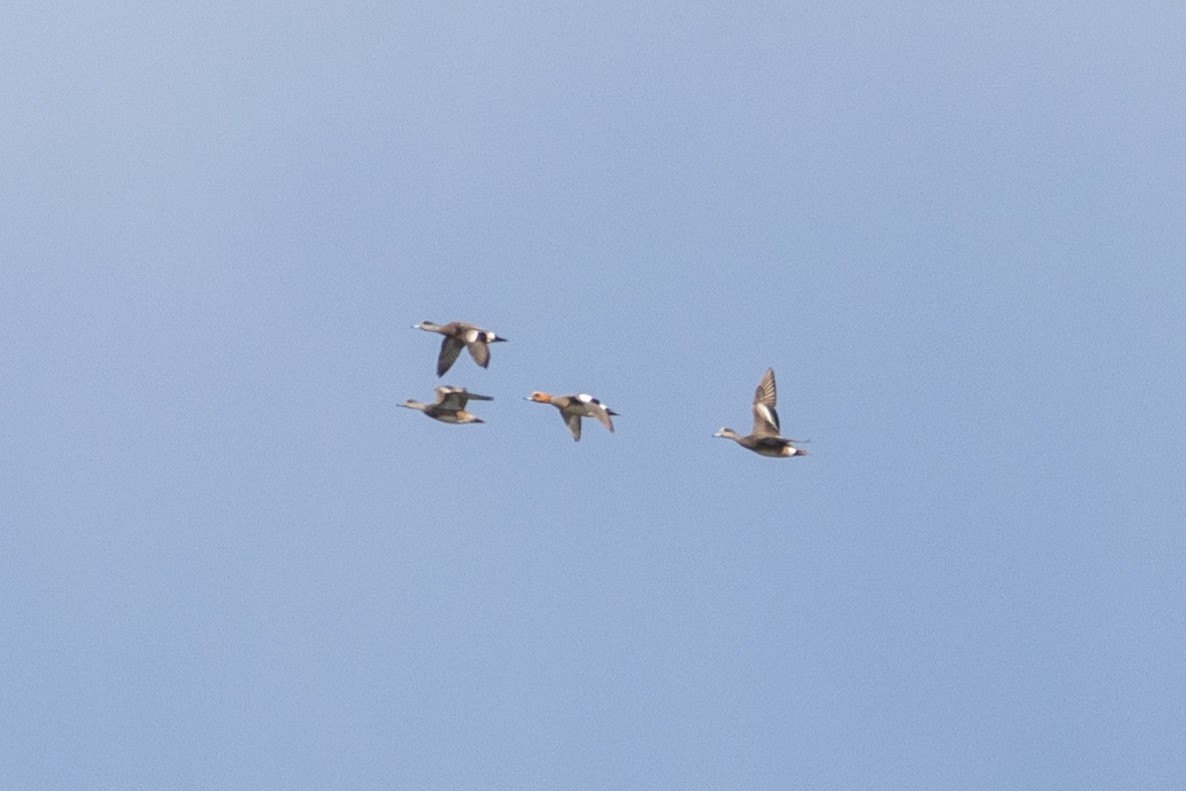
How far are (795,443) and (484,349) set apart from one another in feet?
30.2

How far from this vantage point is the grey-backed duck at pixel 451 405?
238 ft

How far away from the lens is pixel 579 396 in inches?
2810

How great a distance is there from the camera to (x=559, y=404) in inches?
2837

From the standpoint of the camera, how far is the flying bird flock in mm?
68688

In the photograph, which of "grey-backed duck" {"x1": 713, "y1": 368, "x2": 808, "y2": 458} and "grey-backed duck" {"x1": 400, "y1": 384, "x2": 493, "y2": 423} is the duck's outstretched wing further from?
"grey-backed duck" {"x1": 400, "y1": 384, "x2": 493, "y2": 423}

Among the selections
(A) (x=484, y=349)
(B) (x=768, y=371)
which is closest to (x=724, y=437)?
(B) (x=768, y=371)

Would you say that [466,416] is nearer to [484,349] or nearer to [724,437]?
[484,349]

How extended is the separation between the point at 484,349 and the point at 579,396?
9.83ft

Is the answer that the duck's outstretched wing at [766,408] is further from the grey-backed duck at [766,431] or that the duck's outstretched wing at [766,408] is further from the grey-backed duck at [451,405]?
the grey-backed duck at [451,405]

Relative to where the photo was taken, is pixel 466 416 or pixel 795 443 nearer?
pixel 795 443

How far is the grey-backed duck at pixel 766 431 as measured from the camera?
68438 millimetres

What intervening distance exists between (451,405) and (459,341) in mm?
1854

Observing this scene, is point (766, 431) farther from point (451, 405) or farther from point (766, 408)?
point (451, 405)

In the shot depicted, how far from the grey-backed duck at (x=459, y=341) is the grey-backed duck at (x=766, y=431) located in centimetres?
692
